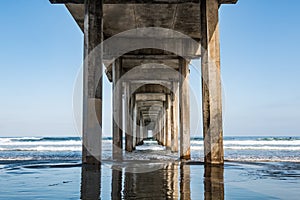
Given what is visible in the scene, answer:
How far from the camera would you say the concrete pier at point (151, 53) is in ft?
28.1

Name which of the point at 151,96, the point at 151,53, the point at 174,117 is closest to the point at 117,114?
the point at 151,53

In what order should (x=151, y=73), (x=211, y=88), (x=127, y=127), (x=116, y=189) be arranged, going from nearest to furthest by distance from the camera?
1. (x=116, y=189)
2. (x=211, y=88)
3. (x=151, y=73)
4. (x=127, y=127)

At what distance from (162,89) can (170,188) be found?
2123cm

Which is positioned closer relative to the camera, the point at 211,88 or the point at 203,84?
the point at 211,88

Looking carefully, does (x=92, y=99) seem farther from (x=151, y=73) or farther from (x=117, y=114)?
(x=151, y=73)

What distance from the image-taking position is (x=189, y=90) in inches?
608

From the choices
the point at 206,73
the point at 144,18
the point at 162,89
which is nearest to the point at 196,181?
the point at 206,73

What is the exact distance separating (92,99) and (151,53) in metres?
8.15

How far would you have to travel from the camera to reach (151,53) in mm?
16172

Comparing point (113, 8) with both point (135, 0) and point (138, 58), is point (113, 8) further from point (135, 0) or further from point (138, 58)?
point (138, 58)

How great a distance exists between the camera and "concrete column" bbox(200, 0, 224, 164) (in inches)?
340

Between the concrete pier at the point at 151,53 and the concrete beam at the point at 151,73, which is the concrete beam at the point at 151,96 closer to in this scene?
the concrete pier at the point at 151,53

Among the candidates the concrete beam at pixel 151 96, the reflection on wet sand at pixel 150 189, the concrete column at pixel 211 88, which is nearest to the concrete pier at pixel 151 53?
the concrete column at pixel 211 88

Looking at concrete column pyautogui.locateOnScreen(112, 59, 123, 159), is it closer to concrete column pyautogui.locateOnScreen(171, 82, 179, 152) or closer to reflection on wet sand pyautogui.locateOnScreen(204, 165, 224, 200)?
concrete column pyautogui.locateOnScreen(171, 82, 179, 152)
